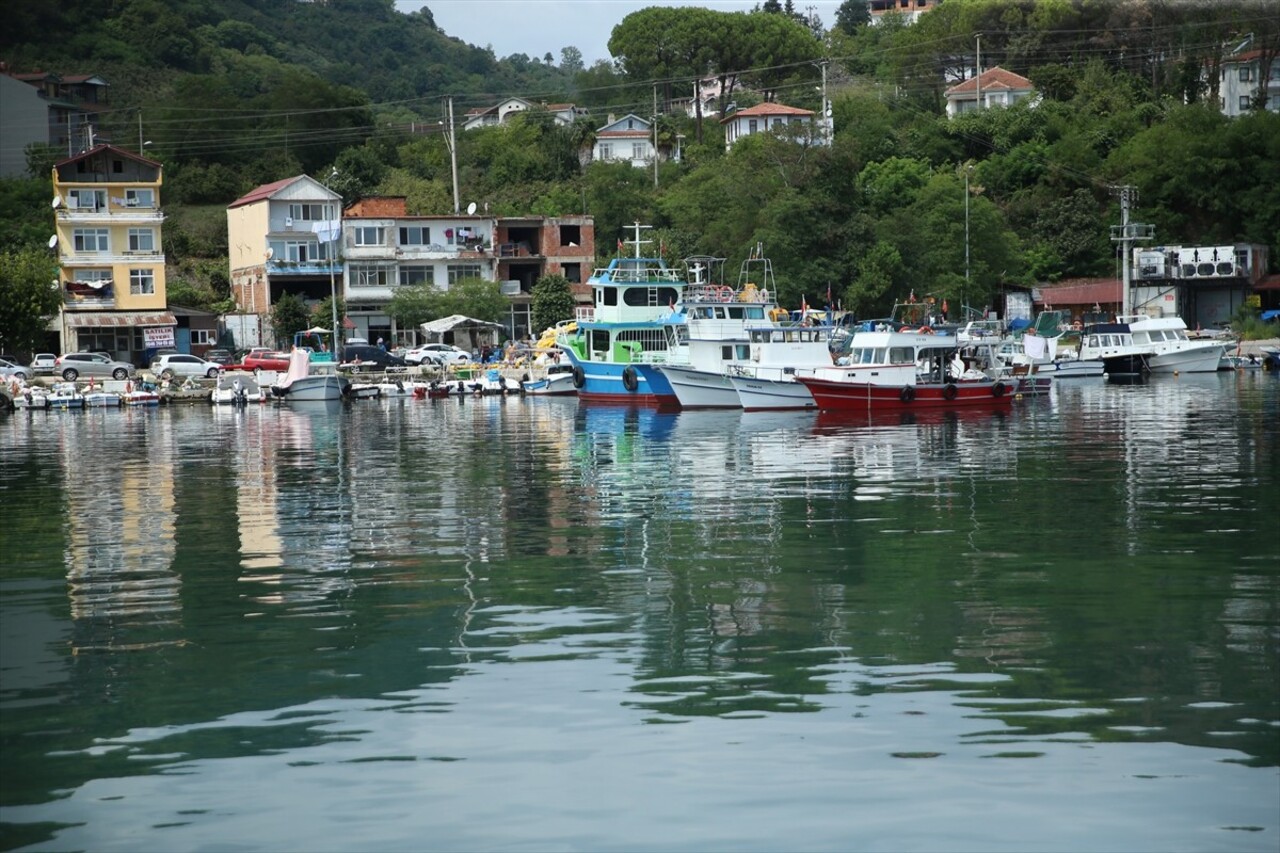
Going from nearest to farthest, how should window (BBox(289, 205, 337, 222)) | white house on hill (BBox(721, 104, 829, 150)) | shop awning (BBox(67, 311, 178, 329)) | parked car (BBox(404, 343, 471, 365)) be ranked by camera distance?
parked car (BBox(404, 343, 471, 365)), shop awning (BBox(67, 311, 178, 329)), window (BBox(289, 205, 337, 222)), white house on hill (BBox(721, 104, 829, 150))

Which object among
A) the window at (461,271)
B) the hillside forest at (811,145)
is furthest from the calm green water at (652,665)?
the window at (461,271)

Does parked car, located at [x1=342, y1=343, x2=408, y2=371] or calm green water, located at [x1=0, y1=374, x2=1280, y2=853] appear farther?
parked car, located at [x1=342, y1=343, x2=408, y2=371]

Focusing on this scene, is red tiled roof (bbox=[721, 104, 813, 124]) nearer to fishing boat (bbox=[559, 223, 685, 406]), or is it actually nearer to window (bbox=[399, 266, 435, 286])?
window (bbox=[399, 266, 435, 286])

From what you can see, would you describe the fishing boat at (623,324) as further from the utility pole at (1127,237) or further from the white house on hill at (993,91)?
the white house on hill at (993,91)

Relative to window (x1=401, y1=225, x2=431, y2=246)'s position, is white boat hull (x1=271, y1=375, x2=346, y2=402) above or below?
below

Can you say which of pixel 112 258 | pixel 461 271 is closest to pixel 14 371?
pixel 112 258

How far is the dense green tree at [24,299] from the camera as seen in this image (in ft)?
215

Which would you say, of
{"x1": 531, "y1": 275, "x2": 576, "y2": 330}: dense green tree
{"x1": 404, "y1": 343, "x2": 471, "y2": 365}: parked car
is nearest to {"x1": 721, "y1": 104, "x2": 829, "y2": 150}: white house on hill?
{"x1": 531, "y1": 275, "x2": 576, "y2": 330}: dense green tree

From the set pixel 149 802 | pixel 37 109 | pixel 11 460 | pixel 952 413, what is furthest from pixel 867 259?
pixel 149 802

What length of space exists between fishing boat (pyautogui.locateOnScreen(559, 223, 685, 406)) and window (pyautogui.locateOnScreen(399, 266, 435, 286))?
2425cm

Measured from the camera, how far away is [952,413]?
164 ft

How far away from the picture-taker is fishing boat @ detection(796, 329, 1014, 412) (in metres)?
50.4

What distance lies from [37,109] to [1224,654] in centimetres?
9655

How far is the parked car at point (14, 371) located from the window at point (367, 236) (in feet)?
66.9
